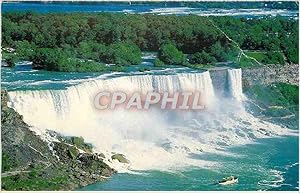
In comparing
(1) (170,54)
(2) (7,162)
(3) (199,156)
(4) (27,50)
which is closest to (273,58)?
(1) (170,54)

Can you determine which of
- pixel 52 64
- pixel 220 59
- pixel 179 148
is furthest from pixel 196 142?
pixel 52 64

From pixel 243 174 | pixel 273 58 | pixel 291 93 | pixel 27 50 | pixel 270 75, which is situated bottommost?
pixel 243 174

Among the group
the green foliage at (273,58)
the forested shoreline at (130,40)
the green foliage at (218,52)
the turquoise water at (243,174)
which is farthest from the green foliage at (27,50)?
the green foliage at (273,58)

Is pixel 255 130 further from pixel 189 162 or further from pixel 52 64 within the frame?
pixel 52 64

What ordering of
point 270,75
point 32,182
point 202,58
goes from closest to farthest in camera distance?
1. point 32,182
2. point 202,58
3. point 270,75

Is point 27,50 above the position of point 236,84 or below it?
above

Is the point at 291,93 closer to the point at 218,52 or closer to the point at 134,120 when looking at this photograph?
the point at 218,52
